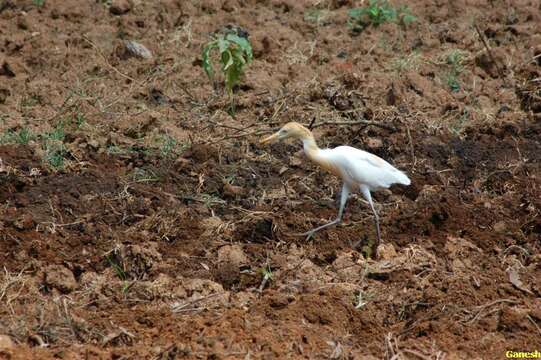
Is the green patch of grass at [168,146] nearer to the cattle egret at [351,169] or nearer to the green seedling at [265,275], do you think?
the cattle egret at [351,169]

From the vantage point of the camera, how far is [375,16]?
9891 millimetres

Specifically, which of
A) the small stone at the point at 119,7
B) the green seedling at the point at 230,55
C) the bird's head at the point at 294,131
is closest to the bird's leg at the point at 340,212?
the bird's head at the point at 294,131

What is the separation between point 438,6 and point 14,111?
4634 millimetres

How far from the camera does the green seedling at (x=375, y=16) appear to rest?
32.4 feet

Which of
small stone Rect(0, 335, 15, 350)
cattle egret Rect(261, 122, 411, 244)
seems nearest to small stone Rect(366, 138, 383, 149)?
cattle egret Rect(261, 122, 411, 244)

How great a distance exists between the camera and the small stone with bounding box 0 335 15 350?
4990 millimetres

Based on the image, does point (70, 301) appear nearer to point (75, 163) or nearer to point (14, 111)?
point (75, 163)

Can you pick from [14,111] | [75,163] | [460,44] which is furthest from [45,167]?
[460,44]

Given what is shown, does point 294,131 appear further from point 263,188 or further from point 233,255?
point 233,255

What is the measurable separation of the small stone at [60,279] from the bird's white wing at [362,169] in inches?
72.7

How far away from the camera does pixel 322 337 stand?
5.33 m

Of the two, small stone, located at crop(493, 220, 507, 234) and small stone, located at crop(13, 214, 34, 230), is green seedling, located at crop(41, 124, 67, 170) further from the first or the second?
small stone, located at crop(493, 220, 507, 234)

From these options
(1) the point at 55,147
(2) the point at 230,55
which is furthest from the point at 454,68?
(1) the point at 55,147

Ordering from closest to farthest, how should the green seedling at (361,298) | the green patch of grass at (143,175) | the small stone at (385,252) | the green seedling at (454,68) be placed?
the green seedling at (361,298) < the small stone at (385,252) < the green patch of grass at (143,175) < the green seedling at (454,68)
